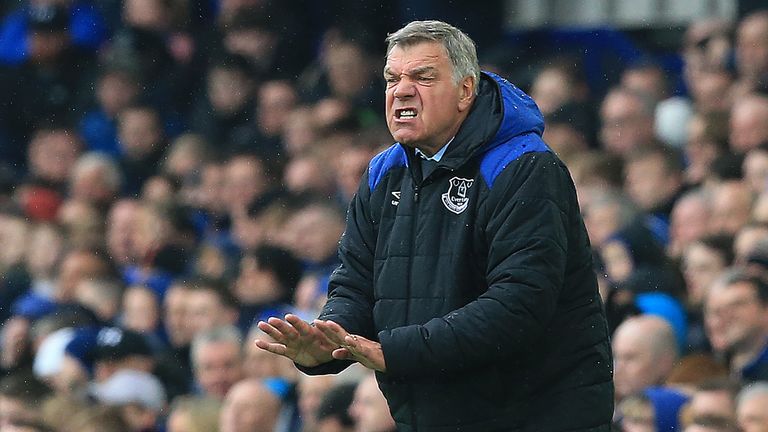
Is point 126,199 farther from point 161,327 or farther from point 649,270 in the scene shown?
point 649,270

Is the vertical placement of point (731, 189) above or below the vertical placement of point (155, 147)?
below

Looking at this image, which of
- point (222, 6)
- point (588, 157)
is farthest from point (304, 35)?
point (588, 157)

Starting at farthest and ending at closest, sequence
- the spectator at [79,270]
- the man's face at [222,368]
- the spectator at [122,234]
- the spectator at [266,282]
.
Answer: the spectator at [122,234], the spectator at [79,270], the spectator at [266,282], the man's face at [222,368]

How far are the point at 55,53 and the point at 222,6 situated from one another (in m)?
1.37

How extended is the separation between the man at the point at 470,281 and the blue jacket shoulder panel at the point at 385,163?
3.5 inches

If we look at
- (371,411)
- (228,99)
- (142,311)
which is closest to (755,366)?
(371,411)

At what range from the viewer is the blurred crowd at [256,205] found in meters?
7.43

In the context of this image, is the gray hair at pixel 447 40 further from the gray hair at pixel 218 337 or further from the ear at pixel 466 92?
the gray hair at pixel 218 337

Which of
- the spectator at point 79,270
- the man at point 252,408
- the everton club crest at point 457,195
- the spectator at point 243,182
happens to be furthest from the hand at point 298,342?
the spectator at point 79,270

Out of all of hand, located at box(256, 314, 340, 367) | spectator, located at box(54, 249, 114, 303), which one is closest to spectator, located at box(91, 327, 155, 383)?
spectator, located at box(54, 249, 114, 303)

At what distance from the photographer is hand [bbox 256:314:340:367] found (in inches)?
172

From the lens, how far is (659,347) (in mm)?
7105

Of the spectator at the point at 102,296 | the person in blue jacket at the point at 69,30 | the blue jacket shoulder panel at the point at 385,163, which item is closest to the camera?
the blue jacket shoulder panel at the point at 385,163

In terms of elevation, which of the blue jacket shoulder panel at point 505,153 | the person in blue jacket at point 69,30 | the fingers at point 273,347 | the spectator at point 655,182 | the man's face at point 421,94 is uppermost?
the person in blue jacket at point 69,30
